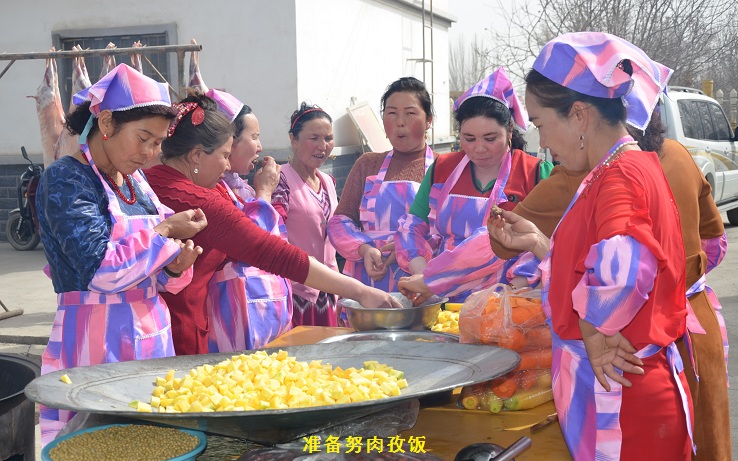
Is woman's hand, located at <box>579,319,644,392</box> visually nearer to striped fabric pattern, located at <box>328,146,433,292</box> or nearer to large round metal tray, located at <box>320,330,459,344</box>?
large round metal tray, located at <box>320,330,459,344</box>

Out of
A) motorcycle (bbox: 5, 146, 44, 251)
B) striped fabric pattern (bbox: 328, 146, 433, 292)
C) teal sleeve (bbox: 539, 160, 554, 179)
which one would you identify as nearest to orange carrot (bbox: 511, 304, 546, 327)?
teal sleeve (bbox: 539, 160, 554, 179)

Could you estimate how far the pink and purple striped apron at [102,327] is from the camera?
8.10 feet

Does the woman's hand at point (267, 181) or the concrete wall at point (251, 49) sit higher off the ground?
the concrete wall at point (251, 49)

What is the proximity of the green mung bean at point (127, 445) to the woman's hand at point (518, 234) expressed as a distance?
112 centimetres

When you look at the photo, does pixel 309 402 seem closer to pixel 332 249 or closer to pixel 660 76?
pixel 660 76

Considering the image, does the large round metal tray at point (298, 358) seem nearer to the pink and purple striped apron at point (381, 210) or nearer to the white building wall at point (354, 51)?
the pink and purple striped apron at point (381, 210)

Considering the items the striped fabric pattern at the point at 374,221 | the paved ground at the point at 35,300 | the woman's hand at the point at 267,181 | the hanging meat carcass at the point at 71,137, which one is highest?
the hanging meat carcass at the point at 71,137

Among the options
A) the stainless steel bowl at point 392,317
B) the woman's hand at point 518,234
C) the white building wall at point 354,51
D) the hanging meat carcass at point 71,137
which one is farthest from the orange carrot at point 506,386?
the white building wall at point 354,51

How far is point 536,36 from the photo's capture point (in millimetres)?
16031

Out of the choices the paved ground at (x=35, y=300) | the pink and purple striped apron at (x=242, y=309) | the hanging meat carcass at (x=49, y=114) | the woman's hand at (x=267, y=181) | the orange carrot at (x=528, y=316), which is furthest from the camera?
the paved ground at (x=35, y=300)

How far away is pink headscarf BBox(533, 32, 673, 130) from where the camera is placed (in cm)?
181

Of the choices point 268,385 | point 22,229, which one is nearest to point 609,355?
point 268,385

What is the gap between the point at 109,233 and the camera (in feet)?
7.91

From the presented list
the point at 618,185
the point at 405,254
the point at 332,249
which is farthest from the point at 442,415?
the point at 332,249
